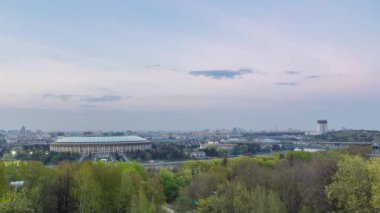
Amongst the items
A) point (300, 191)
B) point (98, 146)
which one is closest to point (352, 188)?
point (300, 191)

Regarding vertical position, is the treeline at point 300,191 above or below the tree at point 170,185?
above

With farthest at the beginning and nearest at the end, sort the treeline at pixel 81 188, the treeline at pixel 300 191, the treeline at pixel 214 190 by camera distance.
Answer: the treeline at pixel 81 188 → the treeline at pixel 214 190 → the treeline at pixel 300 191

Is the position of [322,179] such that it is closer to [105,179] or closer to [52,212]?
[105,179]

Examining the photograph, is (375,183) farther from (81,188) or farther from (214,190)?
(81,188)

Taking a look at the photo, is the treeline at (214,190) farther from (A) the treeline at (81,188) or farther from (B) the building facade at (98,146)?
(B) the building facade at (98,146)

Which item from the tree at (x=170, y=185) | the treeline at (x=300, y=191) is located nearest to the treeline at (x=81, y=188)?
the treeline at (x=300, y=191)

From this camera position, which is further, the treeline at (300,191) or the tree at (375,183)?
the treeline at (300,191)

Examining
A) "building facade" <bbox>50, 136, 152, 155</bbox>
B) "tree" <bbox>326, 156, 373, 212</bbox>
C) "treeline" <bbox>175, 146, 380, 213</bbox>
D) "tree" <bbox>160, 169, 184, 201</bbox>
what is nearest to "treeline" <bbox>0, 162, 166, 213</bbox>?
"treeline" <bbox>175, 146, 380, 213</bbox>
